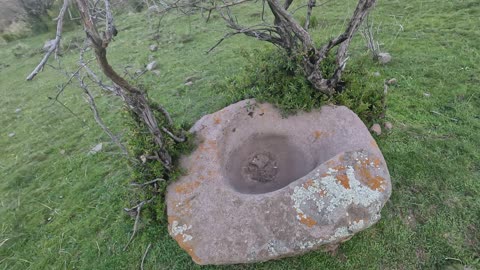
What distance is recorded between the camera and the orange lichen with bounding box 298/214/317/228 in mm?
3041

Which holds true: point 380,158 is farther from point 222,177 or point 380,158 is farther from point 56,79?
point 56,79

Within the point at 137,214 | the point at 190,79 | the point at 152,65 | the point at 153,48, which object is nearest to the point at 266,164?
the point at 137,214

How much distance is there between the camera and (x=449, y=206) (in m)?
3.82

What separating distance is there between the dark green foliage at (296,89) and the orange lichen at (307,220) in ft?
4.96

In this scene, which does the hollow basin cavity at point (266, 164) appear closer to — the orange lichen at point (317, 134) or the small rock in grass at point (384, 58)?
the orange lichen at point (317, 134)

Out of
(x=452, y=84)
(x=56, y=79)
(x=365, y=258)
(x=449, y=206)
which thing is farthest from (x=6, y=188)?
(x=452, y=84)

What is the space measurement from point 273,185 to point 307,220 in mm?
990

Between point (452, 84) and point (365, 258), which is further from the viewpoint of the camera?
point (452, 84)

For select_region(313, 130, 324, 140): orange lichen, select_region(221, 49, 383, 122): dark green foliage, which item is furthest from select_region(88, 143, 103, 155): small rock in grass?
select_region(313, 130, 324, 140): orange lichen

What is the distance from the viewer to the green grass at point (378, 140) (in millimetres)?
3645

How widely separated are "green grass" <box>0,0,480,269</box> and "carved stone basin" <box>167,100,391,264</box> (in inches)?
26.4

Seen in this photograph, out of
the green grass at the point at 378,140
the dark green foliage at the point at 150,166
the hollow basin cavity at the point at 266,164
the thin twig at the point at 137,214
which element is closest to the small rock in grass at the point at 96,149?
the green grass at the point at 378,140

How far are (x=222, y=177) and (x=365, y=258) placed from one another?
5.87ft

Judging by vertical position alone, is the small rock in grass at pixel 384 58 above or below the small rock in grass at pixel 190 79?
above
